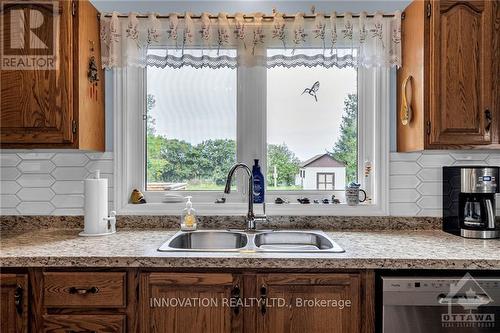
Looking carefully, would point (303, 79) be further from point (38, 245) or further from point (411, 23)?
point (38, 245)

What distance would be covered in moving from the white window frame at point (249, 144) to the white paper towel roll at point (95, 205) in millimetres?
211

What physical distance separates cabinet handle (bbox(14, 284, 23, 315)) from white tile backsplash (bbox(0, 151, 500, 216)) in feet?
2.24

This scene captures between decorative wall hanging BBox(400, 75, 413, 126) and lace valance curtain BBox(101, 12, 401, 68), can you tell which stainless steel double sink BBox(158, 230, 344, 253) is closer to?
decorative wall hanging BBox(400, 75, 413, 126)

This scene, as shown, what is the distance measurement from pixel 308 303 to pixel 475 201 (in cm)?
108

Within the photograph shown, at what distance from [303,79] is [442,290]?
4.50ft

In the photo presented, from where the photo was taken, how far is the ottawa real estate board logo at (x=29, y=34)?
172cm

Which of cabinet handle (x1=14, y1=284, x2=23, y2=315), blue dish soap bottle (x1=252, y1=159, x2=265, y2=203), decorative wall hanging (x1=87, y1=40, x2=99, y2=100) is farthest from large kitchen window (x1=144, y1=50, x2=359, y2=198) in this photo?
cabinet handle (x1=14, y1=284, x2=23, y2=315)

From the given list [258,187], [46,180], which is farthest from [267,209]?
[46,180]

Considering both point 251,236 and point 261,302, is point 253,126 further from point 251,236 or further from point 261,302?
point 261,302

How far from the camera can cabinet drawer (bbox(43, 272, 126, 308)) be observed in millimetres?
1482

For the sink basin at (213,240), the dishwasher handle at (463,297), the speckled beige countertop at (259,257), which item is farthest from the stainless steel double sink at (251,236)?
the dishwasher handle at (463,297)

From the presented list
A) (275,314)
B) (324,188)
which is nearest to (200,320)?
(275,314)

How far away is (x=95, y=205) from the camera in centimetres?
188

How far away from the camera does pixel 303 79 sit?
2.21m
